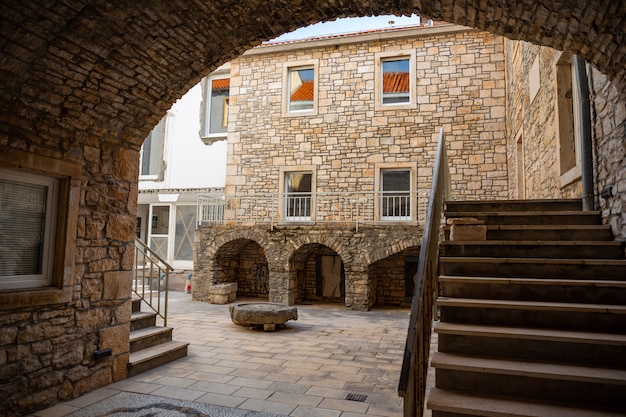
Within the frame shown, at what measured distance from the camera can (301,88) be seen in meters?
11.8

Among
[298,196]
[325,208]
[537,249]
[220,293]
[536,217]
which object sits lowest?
[220,293]

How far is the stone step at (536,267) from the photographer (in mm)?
3297

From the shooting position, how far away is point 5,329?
10.3ft

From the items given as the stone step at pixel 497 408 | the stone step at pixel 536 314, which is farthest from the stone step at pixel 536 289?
the stone step at pixel 497 408

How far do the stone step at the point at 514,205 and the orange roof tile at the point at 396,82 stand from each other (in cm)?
682

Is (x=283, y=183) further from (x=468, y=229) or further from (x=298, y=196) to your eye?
(x=468, y=229)

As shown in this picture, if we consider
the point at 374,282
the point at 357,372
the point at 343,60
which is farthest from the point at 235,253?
Answer: the point at 357,372

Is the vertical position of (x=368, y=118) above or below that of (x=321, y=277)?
above

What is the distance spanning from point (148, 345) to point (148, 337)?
0.11m

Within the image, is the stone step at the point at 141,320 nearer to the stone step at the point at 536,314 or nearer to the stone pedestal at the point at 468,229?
the stone step at the point at 536,314

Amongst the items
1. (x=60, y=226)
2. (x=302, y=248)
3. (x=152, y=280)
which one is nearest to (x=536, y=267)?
(x=60, y=226)

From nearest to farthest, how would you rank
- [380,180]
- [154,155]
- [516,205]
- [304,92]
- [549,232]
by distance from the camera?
[549,232], [516,205], [380,180], [304,92], [154,155]

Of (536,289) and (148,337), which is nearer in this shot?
(536,289)

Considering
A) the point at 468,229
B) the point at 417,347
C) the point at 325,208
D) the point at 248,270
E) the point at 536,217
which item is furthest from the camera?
Result: the point at 248,270
